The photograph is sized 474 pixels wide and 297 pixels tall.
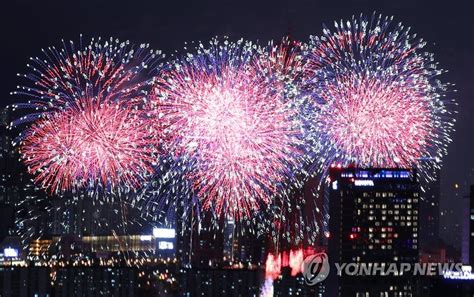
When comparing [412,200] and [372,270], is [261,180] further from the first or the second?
[412,200]

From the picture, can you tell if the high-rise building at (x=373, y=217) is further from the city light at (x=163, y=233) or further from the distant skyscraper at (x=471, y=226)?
the city light at (x=163, y=233)

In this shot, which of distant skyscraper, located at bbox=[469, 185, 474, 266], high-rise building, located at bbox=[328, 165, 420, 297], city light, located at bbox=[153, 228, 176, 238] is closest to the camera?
high-rise building, located at bbox=[328, 165, 420, 297]

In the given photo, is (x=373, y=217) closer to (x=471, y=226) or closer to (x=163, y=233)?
(x=471, y=226)

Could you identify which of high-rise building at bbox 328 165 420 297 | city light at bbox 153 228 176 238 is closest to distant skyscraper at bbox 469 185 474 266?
high-rise building at bbox 328 165 420 297

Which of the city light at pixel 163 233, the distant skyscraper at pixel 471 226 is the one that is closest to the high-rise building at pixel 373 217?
the distant skyscraper at pixel 471 226

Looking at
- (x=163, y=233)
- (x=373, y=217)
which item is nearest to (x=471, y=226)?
(x=373, y=217)

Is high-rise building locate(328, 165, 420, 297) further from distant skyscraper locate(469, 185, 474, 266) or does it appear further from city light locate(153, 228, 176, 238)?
city light locate(153, 228, 176, 238)

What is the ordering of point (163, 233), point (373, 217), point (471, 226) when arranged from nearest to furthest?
point (373, 217) < point (471, 226) < point (163, 233)

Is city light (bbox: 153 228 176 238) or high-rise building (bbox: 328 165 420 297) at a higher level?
high-rise building (bbox: 328 165 420 297)

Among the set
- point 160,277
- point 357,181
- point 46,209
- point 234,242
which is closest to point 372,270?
point 357,181
